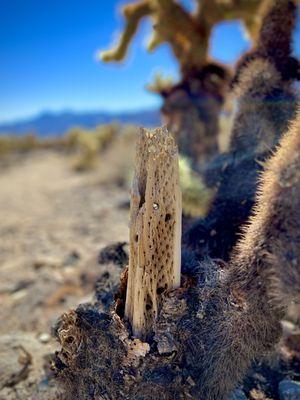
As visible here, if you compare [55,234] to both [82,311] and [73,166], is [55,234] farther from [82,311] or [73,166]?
[73,166]

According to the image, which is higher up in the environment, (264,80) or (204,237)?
(264,80)

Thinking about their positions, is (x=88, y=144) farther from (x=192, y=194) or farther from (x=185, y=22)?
(x=192, y=194)

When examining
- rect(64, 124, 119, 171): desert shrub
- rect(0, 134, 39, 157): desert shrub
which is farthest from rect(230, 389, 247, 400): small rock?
rect(0, 134, 39, 157): desert shrub

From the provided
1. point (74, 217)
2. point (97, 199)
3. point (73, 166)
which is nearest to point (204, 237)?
point (74, 217)

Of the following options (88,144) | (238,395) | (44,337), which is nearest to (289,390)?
(238,395)

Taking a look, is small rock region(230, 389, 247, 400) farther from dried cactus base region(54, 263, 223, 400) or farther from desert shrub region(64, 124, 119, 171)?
desert shrub region(64, 124, 119, 171)

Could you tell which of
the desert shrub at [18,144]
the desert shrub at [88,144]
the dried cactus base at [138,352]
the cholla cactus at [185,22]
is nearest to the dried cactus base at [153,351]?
the dried cactus base at [138,352]

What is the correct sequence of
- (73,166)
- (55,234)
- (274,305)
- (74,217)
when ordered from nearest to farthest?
(274,305)
(55,234)
(74,217)
(73,166)

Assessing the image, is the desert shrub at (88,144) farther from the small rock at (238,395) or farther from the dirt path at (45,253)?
the small rock at (238,395)
